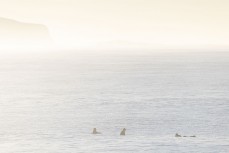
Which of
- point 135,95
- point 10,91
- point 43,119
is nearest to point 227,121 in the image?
point 43,119

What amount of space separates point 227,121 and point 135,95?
48062 mm

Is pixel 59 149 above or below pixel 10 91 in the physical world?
below

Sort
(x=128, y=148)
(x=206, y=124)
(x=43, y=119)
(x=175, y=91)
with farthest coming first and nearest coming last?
(x=175, y=91), (x=43, y=119), (x=206, y=124), (x=128, y=148)

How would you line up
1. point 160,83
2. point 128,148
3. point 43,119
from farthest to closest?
point 160,83 < point 43,119 < point 128,148

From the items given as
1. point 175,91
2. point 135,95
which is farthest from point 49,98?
point 175,91

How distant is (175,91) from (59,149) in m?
82.7

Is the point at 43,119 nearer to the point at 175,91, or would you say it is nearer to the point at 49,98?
the point at 49,98

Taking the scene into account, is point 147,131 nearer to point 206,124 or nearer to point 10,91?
point 206,124

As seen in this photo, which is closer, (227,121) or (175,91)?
(227,121)

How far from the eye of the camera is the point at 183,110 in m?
113

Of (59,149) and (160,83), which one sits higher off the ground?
(160,83)

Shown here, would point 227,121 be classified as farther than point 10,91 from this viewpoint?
No

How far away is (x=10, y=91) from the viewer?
6107 inches

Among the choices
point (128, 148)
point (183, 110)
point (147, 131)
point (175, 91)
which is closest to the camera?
point (128, 148)
